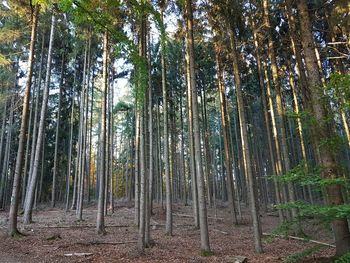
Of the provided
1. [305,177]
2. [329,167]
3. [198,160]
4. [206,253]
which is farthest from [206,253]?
[329,167]

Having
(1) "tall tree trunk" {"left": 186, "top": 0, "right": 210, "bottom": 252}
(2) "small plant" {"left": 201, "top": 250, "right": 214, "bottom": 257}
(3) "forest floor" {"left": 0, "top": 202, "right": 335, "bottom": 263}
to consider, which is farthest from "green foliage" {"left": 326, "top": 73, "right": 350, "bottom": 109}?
(2) "small plant" {"left": 201, "top": 250, "right": 214, "bottom": 257}

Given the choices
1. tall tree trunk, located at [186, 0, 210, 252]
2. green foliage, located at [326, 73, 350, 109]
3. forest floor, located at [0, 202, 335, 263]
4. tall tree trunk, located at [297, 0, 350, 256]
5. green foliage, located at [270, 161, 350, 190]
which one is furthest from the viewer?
tall tree trunk, located at [186, 0, 210, 252]

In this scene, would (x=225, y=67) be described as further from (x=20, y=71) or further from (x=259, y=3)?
(x=20, y=71)

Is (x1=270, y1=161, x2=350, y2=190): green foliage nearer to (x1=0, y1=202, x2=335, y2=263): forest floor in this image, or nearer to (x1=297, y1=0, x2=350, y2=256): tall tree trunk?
(x1=297, y1=0, x2=350, y2=256): tall tree trunk

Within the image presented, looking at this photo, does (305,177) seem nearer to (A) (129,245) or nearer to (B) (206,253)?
(B) (206,253)

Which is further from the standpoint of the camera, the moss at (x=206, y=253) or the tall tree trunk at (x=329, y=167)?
the moss at (x=206, y=253)

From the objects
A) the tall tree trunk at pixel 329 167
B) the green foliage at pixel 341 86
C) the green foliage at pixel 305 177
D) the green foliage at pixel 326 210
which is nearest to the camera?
the green foliage at pixel 326 210

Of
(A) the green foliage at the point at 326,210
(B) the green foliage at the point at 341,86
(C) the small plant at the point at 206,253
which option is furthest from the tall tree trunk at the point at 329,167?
(C) the small plant at the point at 206,253

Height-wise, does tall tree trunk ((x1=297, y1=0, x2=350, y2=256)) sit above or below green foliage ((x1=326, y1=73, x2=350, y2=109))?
below

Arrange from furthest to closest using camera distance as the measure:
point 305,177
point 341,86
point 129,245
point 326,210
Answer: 1. point 129,245
2. point 305,177
3. point 341,86
4. point 326,210

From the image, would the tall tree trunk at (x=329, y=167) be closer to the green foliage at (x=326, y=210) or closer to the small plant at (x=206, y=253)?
the green foliage at (x=326, y=210)

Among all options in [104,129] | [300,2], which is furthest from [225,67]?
[300,2]

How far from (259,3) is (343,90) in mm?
8314

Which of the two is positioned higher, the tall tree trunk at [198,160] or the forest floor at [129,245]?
the tall tree trunk at [198,160]
